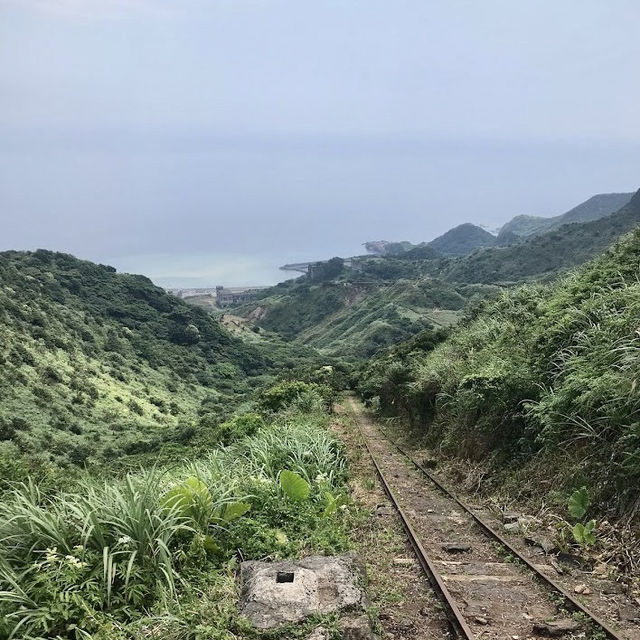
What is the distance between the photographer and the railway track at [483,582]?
4148 mm

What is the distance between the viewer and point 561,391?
291 inches

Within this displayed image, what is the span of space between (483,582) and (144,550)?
328cm

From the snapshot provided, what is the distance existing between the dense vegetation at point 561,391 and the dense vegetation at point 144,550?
3188mm

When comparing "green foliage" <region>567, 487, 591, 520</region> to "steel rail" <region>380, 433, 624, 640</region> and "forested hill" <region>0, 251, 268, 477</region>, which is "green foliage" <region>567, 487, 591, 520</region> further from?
"forested hill" <region>0, 251, 268, 477</region>

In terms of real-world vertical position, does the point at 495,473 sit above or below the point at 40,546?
below

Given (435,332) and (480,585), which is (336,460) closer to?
(480,585)

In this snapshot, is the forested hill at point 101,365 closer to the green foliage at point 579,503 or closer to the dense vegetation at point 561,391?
the dense vegetation at point 561,391

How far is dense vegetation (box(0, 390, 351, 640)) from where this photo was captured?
3.68m

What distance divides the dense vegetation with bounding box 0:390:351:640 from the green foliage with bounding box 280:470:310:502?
0.03 metres

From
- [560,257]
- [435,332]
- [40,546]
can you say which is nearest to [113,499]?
[40,546]

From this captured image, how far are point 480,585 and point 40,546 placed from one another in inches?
160

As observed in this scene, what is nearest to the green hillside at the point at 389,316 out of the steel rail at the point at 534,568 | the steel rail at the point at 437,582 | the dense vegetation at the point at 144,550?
the steel rail at the point at 534,568

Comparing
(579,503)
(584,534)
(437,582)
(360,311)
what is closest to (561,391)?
(579,503)

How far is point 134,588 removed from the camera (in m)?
4.04
